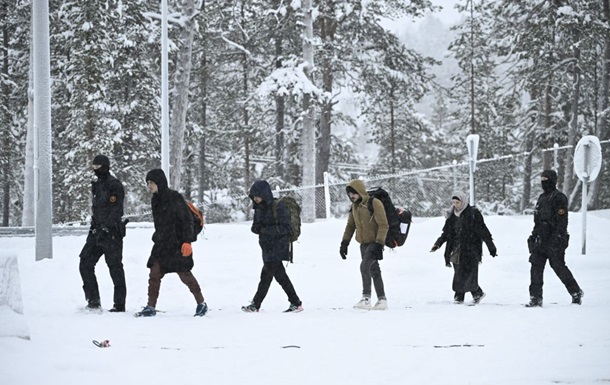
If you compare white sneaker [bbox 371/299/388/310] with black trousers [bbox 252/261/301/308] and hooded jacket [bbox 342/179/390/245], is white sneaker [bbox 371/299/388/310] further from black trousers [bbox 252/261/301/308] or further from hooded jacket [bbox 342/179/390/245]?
black trousers [bbox 252/261/301/308]

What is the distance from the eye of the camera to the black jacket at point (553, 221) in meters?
9.52

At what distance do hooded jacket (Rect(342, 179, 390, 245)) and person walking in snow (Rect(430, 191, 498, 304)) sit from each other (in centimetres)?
113

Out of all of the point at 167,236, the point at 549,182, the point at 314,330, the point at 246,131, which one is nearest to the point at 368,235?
the point at 314,330

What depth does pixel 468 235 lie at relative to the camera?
33.4 ft

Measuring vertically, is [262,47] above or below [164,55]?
above

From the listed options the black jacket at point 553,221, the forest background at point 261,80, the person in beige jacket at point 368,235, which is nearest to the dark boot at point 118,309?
the person in beige jacket at point 368,235

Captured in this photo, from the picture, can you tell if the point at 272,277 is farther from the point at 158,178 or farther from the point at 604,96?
the point at 604,96

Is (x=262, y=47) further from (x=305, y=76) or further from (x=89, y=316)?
(x=89, y=316)

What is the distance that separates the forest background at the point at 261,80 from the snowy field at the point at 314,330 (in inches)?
331

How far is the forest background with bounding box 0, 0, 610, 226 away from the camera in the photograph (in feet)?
77.5

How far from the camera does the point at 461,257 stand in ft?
→ 33.3

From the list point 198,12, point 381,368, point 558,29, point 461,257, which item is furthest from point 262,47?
point 381,368

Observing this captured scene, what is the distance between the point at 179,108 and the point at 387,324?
1512 centimetres

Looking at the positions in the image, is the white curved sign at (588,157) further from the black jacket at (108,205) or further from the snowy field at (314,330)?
the black jacket at (108,205)
